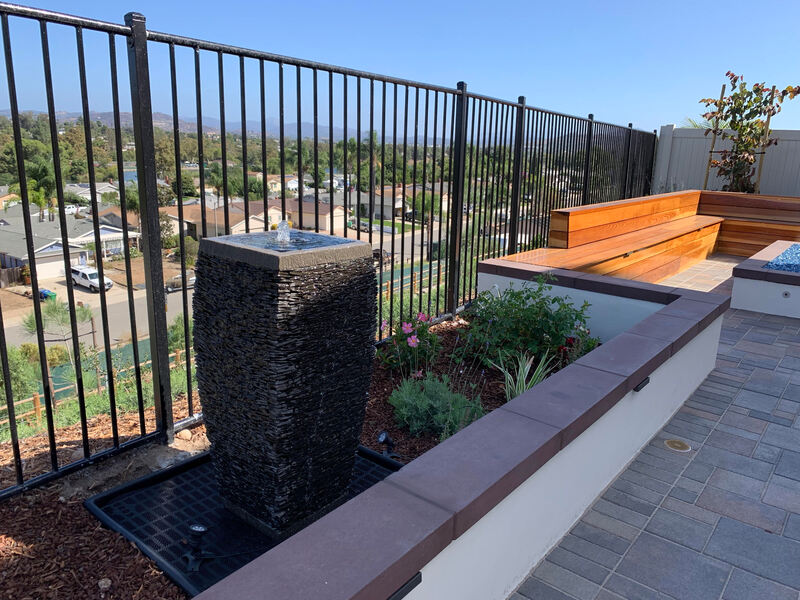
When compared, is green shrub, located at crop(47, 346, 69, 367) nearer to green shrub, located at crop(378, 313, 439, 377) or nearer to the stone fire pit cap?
green shrub, located at crop(378, 313, 439, 377)

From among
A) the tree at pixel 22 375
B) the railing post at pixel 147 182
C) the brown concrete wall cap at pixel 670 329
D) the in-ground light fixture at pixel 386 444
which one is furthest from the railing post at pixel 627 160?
the tree at pixel 22 375

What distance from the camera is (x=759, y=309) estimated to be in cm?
654

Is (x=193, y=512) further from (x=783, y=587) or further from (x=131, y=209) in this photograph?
(x=783, y=587)

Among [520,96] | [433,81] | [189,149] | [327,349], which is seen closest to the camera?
[327,349]

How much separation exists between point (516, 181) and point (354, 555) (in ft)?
17.6

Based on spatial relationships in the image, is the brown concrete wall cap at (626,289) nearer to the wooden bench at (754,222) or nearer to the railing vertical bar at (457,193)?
the railing vertical bar at (457,193)

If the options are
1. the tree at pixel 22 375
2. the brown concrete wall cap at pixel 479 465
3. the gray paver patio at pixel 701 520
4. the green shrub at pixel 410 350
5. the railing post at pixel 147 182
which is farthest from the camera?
the tree at pixel 22 375

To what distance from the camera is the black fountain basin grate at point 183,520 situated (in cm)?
208

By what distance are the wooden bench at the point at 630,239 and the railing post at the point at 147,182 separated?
390 centimetres

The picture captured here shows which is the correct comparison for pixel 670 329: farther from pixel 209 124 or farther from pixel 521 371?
pixel 209 124

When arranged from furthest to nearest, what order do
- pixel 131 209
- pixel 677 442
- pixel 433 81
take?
1. pixel 433 81
2. pixel 677 442
3. pixel 131 209

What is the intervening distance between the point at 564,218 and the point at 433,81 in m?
3.03

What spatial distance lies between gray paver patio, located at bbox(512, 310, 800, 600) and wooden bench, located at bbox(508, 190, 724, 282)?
227 centimetres

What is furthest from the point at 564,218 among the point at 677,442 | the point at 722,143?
the point at 722,143
